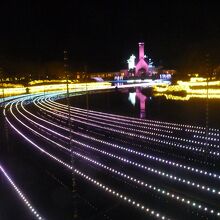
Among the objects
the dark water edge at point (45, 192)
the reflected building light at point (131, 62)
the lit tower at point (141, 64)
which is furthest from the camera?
the lit tower at point (141, 64)

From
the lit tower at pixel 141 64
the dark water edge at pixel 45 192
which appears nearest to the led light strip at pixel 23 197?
the dark water edge at pixel 45 192

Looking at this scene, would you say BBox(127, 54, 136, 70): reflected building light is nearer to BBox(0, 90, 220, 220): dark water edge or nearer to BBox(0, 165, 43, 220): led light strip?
BBox(0, 90, 220, 220): dark water edge

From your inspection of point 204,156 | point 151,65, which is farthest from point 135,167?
point 151,65

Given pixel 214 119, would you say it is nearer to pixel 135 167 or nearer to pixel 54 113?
pixel 135 167

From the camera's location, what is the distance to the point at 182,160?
958 centimetres

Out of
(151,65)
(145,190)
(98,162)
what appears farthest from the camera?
(151,65)

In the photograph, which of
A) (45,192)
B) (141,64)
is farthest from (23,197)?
(141,64)

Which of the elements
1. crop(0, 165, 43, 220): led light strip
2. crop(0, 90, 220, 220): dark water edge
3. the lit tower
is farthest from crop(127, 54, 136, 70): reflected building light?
crop(0, 165, 43, 220): led light strip

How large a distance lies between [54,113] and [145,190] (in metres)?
14.3

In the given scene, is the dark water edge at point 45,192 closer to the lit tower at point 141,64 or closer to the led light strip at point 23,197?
the led light strip at point 23,197

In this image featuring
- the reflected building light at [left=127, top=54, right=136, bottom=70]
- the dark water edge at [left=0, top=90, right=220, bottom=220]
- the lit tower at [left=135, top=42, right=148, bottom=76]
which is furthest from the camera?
the lit tower at [left=135, top=42, right=148, bottom=76]

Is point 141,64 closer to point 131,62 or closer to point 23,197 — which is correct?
point 131,62

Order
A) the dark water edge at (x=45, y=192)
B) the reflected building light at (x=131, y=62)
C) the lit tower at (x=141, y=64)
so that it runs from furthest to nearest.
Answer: the lit tower at (x=141, y=64) → the reflected building light at (x=131, y=62) → the dark water edge at (x=45, y=192)

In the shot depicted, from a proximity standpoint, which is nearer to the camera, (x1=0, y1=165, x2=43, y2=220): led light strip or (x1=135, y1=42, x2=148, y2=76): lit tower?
(x1=0, y1=165, x2=43, y2=220): led light strip
